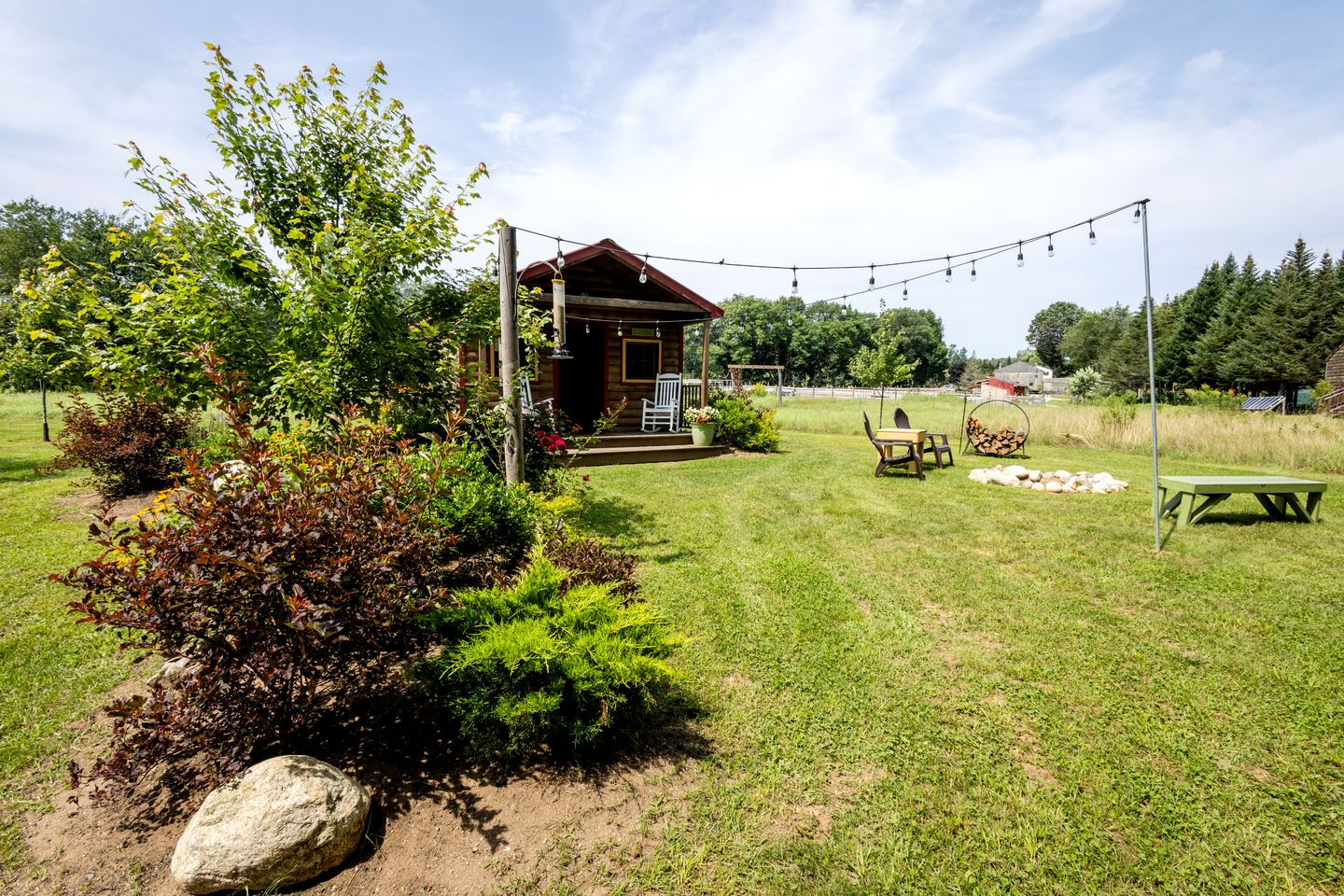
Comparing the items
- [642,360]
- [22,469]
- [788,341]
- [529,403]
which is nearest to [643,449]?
[642,360]

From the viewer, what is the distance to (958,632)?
153 inches

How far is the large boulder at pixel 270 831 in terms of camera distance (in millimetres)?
1843

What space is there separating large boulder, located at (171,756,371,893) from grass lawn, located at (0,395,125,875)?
783 mm

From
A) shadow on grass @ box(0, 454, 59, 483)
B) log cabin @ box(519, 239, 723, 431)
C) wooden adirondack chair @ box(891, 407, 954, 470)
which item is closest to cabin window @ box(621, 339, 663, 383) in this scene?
log cabin @ box(519, 239, 723, 431)

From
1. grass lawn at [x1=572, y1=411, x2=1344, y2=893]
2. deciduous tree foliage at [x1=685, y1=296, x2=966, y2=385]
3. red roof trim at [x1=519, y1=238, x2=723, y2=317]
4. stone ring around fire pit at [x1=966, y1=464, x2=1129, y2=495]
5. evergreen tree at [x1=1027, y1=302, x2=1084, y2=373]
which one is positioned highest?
evergreen tree at [x1=1027, y1=302, x2=1084, y2=373]

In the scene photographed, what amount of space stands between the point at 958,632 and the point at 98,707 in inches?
198

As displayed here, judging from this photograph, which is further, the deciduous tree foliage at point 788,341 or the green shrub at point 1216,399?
the deciduous tree foliage at point 788,341

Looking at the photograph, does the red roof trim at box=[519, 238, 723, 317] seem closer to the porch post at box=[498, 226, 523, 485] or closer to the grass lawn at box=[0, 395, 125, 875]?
the porch post at box=[498, 226, 523, 485]

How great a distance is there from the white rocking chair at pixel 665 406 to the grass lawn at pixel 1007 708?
6.04m

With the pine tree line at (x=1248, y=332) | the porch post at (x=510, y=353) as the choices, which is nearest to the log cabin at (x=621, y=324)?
the porch post at (x=510, y=353)

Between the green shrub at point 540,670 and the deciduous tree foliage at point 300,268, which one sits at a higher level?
the deciduous tree foliage at point 300,268

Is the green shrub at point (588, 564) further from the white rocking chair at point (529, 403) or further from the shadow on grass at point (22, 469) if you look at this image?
the shadow on grass at point (22, 469)

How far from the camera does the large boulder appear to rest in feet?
6.05

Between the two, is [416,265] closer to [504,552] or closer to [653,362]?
[504,552]
